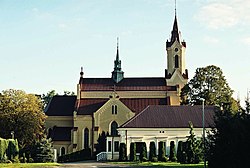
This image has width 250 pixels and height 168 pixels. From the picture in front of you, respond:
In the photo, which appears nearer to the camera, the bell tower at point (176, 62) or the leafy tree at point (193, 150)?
the leafy tree at point (193, 150)

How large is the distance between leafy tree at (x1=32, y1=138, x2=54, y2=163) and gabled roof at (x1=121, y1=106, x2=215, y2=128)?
9.77 meters

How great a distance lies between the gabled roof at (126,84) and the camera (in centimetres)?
8319

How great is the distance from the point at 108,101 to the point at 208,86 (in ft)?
54.3

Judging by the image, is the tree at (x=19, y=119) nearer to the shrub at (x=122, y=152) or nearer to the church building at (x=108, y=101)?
the church building at (x=108, y=101)

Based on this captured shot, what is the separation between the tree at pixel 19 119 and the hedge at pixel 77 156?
6.05 metres

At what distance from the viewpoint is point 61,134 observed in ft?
258

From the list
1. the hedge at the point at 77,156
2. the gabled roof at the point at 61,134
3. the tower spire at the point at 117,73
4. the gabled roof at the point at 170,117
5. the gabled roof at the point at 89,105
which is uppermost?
the tower spire at the point at 117,73

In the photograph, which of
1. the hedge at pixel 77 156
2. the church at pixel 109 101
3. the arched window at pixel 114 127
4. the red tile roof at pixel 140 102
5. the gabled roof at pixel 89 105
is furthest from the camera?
the gabled roof at pixel 89 105

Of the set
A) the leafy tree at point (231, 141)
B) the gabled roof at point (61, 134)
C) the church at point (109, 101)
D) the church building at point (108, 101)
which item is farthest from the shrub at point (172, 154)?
the leafy tree at point (231, 141)

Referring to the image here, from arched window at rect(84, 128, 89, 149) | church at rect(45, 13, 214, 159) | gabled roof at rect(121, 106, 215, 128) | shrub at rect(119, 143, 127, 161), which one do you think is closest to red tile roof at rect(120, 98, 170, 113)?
church at rect(45, 13, 214, 159)

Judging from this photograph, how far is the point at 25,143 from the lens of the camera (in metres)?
69.8

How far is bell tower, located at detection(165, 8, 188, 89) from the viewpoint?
274 ft

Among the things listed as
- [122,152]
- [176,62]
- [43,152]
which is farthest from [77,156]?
[176,62]

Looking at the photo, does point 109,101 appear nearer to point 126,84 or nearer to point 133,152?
point 126,84
